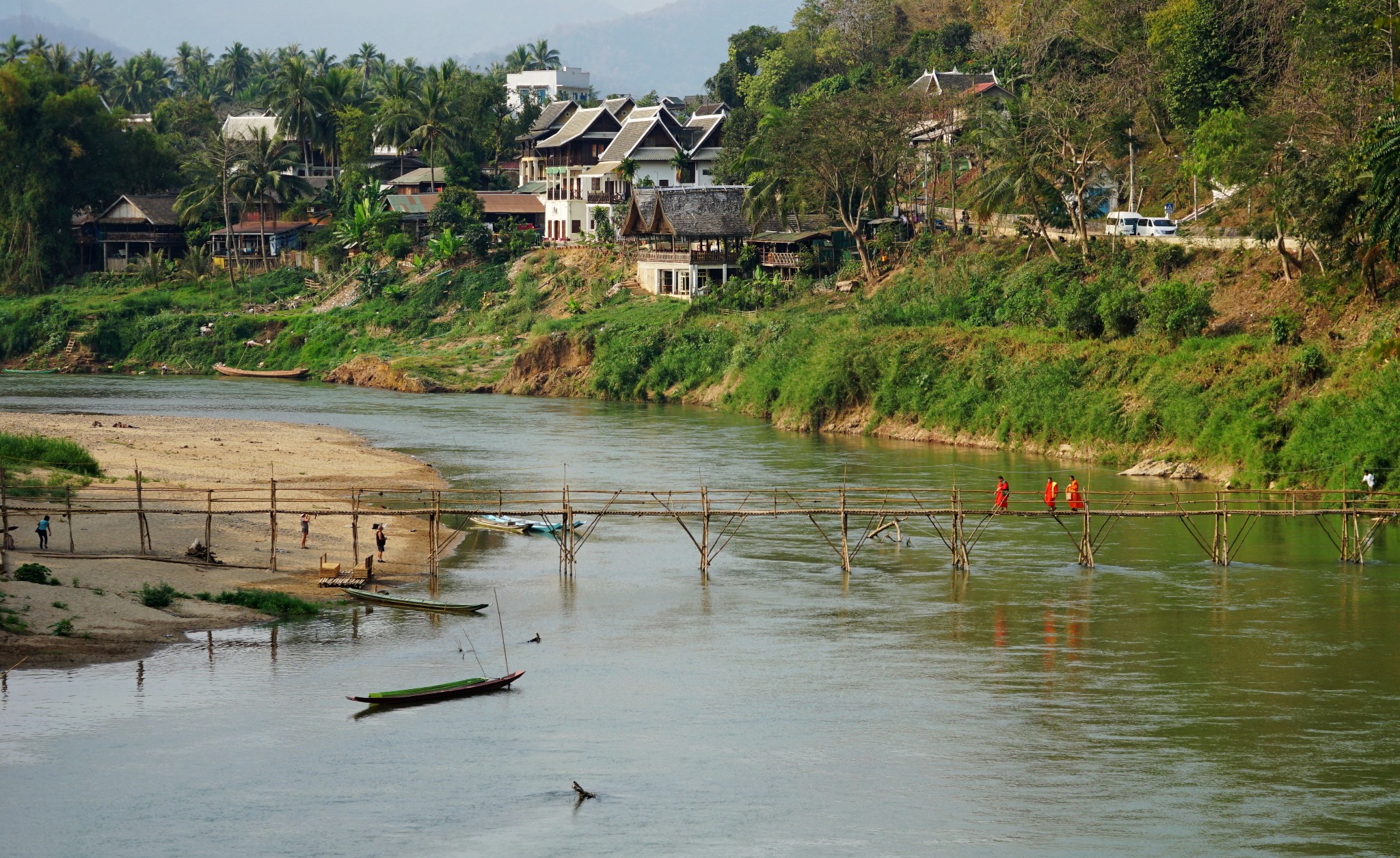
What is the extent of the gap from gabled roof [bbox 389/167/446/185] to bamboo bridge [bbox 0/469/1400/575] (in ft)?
235

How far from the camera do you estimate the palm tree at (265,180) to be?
11538 cm

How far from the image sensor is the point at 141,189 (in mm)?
123938

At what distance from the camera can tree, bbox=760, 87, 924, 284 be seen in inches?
3312

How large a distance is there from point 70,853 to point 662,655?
583 inches

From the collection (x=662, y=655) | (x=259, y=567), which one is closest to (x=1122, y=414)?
(x=662, y=655)

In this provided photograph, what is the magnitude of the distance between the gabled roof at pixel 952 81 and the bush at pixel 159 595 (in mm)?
72680

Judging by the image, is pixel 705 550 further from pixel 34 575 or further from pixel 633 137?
pixel 633 137

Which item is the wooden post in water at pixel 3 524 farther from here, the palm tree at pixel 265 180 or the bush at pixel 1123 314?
the palm tree at pixel 265 180

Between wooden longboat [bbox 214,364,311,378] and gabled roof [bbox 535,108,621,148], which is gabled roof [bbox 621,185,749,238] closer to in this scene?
gabled roof [bbox 535,108,621,148]

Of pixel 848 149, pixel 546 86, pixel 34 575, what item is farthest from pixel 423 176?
pixel 34 575

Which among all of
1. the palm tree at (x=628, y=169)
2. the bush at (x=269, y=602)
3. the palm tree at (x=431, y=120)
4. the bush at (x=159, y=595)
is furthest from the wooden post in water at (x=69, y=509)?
the palm tree at (x=431, y=120)

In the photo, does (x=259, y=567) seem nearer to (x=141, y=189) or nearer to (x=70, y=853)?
(x=70, y=853)

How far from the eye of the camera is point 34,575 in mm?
38219

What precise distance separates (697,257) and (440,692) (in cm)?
6451
